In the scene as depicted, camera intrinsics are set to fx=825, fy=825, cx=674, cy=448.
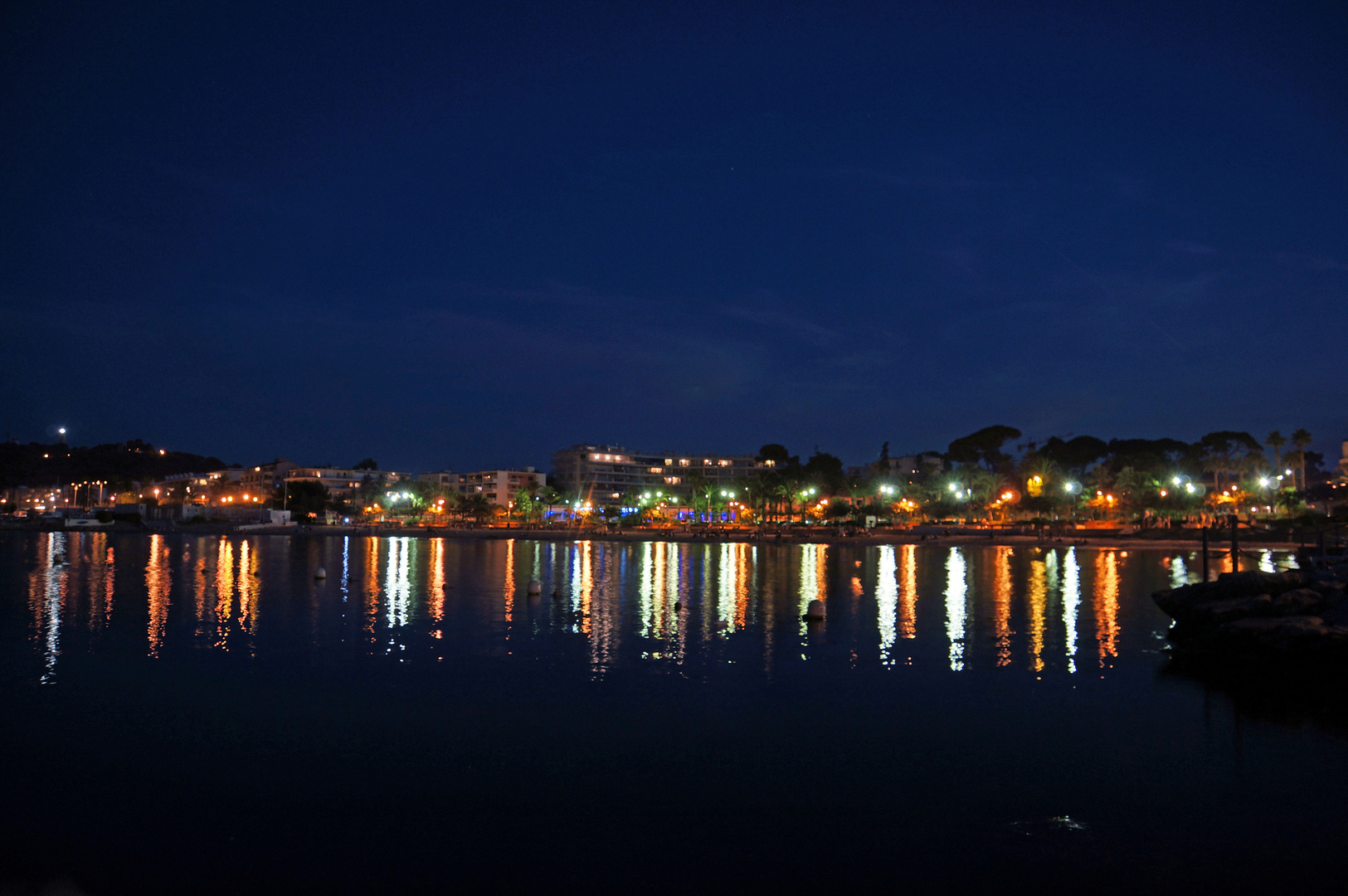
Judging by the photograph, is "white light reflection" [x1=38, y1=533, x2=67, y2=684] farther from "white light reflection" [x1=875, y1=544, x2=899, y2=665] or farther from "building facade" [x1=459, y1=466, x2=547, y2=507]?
"building facade" [x1=459, y1=466, x2=547, y2=507]

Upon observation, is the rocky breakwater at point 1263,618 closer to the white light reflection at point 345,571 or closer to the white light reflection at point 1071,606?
the white light reflection at point 1071,606

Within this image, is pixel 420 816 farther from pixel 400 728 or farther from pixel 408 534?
pixel 408 534

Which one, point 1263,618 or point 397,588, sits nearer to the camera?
point 1263,618

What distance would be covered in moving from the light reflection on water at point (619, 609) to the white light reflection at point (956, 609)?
10 centimetres

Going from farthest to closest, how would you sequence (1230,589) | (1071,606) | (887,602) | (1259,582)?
(887,602)
(1071,606)
(1259,582)
(1230,589)

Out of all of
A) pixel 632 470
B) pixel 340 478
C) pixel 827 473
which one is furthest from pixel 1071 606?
pixel 340 478

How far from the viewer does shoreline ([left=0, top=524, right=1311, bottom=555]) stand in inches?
2623

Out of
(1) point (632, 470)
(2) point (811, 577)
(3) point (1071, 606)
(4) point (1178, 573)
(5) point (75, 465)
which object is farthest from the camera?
(1) point (632, 470)

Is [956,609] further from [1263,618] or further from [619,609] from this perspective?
[619,609]

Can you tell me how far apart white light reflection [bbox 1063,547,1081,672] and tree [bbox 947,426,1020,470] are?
88.4 m

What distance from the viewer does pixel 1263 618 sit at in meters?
16.2

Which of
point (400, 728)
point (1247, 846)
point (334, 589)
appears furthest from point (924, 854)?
point (334, 589)

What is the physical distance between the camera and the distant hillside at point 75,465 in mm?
136500

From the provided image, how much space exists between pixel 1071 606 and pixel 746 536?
180 feet
